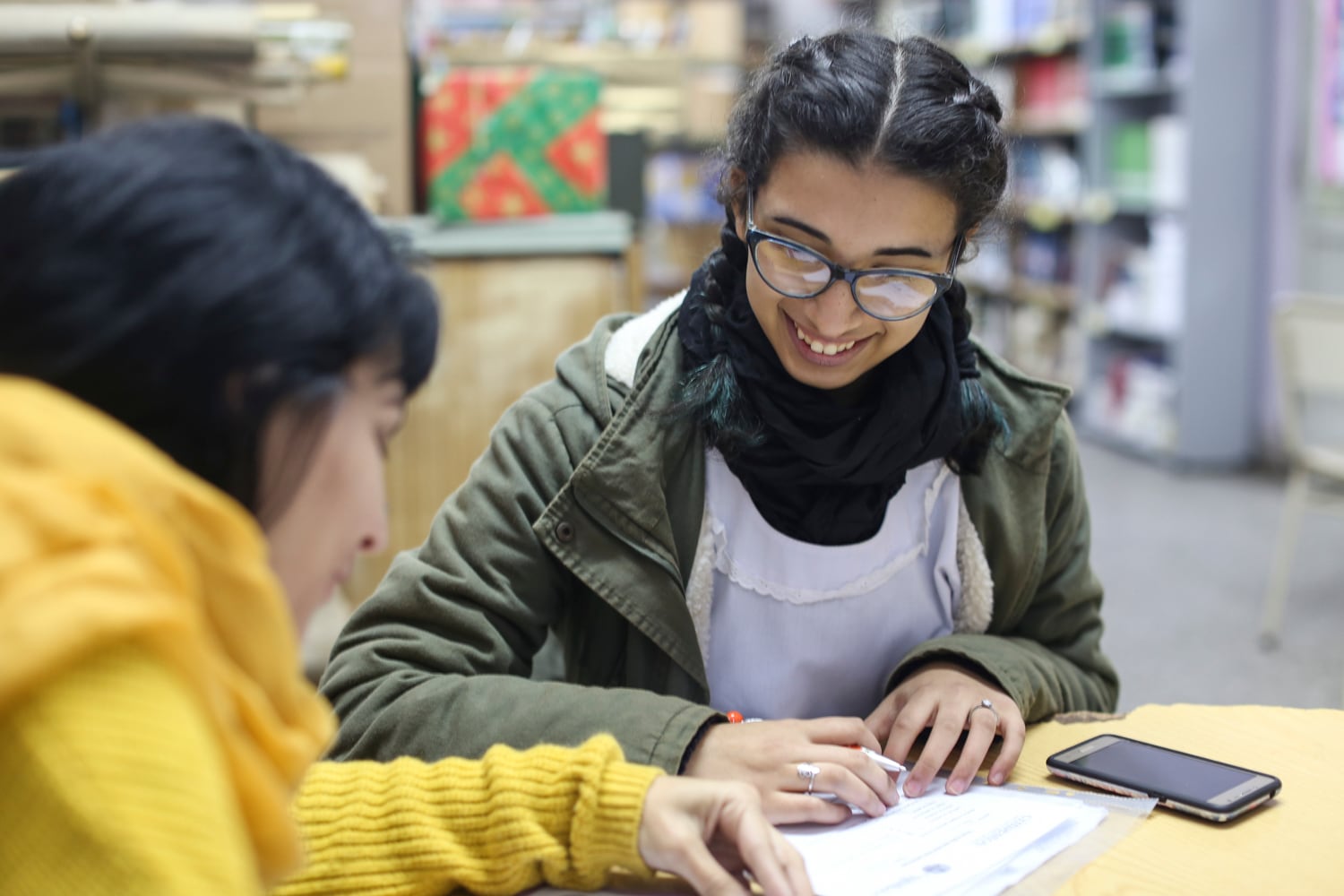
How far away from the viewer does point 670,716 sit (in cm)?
100

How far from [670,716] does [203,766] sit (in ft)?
1.88

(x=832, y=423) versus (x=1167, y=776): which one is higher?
(x=832, y=423)

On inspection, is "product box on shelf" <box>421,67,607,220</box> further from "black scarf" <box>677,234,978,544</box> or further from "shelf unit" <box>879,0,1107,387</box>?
"shelf unit" <box>879,0,1107,387</box>

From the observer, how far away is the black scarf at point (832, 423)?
47.6 inches

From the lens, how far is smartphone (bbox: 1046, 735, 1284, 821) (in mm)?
926

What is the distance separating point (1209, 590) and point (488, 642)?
301 cm

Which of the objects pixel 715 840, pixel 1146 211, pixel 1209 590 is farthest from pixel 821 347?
pixel 1146 211

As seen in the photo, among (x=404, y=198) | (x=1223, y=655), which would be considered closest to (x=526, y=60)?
(x=404, y=198)

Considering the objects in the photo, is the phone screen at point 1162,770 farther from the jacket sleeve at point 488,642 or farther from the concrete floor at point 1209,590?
the concrete floor at point 1209,590

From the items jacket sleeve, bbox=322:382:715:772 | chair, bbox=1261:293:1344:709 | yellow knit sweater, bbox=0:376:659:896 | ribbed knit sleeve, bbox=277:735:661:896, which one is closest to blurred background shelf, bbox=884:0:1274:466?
chair, bbox=1261:293:1344:709

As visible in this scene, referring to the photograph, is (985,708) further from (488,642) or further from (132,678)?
(132,678)

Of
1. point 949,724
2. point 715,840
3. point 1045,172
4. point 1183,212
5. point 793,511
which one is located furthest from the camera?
point 1045,172

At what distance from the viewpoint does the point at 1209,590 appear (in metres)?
3.62

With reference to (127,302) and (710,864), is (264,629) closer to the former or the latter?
(127,302)
